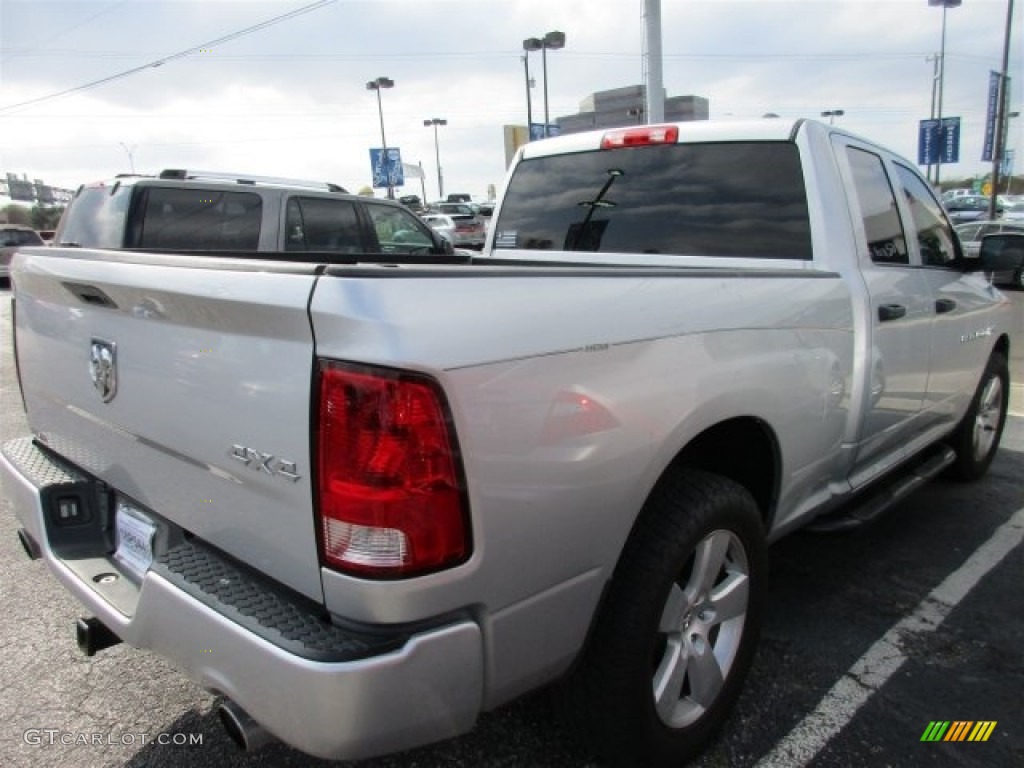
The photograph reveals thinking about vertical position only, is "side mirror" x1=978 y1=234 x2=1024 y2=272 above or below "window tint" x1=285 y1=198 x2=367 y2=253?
below

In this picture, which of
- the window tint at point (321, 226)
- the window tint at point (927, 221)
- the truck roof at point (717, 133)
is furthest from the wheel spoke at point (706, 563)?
the window tint at point (321, 226)

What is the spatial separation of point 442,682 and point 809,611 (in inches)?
85.1

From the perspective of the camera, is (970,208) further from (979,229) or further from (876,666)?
(876,666)

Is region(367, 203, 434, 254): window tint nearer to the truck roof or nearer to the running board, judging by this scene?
the truck roof

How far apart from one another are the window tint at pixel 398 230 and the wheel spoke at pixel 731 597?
6.72m

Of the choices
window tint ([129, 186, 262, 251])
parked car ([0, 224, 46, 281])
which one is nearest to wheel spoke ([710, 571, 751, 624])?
window tint ([129, 186, 262, 251])

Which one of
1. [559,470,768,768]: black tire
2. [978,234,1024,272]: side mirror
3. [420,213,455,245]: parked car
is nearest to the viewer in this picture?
[559,470,768,768]: black tire

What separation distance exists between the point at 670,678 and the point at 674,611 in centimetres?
20

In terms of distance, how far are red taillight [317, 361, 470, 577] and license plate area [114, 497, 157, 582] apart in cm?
79

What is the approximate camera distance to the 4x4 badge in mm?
2006

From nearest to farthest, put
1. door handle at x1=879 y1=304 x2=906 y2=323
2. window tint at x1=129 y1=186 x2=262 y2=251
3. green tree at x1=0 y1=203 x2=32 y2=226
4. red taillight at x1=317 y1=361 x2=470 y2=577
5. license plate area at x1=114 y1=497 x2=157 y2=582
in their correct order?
1. red taillight at x1=317 y1=361 x2=470 y2=577
2. license plate area at x1=114 y1=497 x2=157 y2=582
3. door handle at x1=879 y1=304 x2=906 y2=323
4. window tint at x1=129 y1=186 x2=262 y2=251
5. green tree at x1=0 y1=203 x2=32 y2=226

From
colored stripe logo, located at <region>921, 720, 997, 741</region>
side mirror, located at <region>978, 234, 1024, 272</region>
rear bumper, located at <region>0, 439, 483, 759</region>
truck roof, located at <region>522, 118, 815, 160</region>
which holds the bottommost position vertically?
colored stripe logo, located at <region>921, 720, 997, 741</region>

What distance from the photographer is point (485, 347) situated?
1.53 m

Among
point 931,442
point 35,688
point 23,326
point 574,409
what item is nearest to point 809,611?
point 931,442
